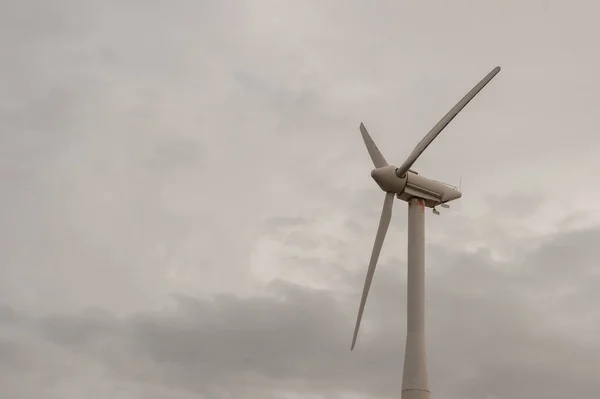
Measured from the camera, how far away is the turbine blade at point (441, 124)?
5991 cm

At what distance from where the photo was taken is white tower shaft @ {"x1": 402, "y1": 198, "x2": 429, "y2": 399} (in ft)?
174

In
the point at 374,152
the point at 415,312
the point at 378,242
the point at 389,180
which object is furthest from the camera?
the point at 374,152

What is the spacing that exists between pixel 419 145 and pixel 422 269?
35.1ft

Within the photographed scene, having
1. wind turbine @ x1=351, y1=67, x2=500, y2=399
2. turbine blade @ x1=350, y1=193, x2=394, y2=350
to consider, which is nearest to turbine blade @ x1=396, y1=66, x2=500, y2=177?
wind turbine @ x1=351, y1=67, x2=500, y2=399

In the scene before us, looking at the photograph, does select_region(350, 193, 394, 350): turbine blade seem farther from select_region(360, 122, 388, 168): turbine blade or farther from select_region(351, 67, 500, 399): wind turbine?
select_region(360, 122, 388, 168): turbine blade

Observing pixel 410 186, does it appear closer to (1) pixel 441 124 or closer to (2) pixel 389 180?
(2) pixel 389 180

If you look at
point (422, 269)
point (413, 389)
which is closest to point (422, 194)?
point (422, 269)

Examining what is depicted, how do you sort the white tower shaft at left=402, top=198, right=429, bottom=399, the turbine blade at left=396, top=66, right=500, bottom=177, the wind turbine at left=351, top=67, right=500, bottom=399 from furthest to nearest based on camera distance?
the turbine blade at left=396, top=66, right=500, bottom=177, the wind turbine at left=351, top=67, right=500, bottom=399, the white tower shaft at left=402, top=198, right=429, bottom=399

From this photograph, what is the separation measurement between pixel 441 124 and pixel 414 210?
26.0ft

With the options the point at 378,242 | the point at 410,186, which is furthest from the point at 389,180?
the point at 378,242

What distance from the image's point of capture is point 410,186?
202ft

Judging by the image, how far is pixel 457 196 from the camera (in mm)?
64250

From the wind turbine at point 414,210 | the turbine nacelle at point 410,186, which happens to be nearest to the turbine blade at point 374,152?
the wind turbine at point 414,210

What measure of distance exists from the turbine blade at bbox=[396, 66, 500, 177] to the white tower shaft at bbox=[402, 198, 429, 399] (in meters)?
3.47
